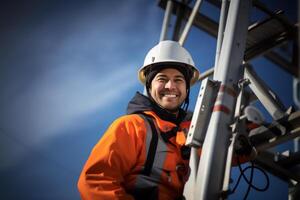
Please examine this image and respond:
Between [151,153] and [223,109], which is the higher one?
[223,109]

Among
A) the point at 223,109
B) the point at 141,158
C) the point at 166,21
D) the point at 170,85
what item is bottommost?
Result: the point at 141,158

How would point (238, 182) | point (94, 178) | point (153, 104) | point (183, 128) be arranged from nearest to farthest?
point (94, 178), point (238, 182), point (183, 128), point (153, 104)

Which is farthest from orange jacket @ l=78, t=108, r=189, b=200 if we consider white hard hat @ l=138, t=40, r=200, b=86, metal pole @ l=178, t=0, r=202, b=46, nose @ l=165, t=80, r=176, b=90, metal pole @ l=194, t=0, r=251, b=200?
metal pole @ l=178, t=0, r=202, b=46

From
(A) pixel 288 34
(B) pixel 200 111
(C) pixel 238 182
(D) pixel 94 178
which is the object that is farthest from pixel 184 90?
(A) pixel 288 34

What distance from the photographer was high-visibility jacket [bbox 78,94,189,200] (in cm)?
208

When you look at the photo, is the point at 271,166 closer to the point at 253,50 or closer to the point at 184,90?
the point at 184,90

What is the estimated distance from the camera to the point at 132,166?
7.73 ft

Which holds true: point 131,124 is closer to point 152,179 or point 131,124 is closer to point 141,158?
point 141,158

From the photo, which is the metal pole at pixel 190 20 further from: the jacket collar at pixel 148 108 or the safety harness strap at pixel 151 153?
the safety harness strap at pixel 151 153

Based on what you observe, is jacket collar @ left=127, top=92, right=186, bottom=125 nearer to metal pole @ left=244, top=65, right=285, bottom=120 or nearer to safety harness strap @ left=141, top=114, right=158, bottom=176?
safety harness strap @ left=141, top=114, right=158, bottom=176

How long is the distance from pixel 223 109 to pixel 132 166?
0.80 meters

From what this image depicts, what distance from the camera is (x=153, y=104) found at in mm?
2850

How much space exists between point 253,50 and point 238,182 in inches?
104

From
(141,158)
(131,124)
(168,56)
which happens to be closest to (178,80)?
(168,56)
